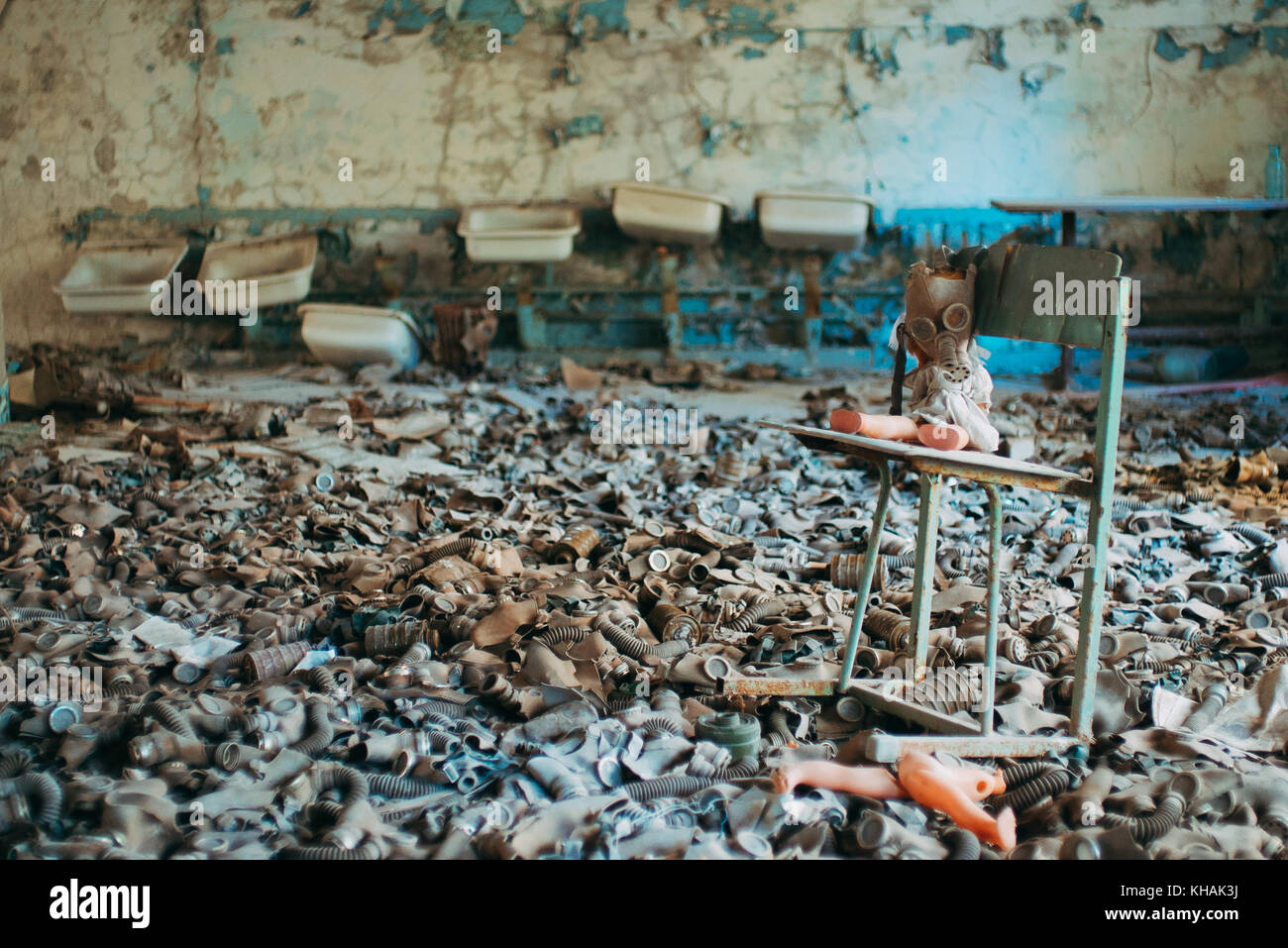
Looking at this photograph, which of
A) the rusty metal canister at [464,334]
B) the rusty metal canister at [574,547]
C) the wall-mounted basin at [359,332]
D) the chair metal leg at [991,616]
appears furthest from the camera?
the wall-mounted basin at [359,332]

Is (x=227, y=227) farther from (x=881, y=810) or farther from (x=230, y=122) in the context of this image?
(x=881, y=810)

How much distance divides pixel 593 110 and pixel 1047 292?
27.2 ft

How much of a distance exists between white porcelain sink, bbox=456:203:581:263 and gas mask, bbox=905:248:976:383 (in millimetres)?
6980

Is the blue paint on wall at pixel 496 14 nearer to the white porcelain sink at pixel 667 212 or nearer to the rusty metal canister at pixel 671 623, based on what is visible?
→ the white porcelain sink at pixel 667 212

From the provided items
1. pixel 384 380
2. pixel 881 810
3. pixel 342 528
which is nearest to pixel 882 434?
pixel 881 810

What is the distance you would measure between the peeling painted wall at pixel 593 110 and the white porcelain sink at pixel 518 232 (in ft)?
0.84

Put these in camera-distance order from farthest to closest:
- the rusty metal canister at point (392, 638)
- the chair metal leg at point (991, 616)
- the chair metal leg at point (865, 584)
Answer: the rusty metal canister at point (392, 638)
the chair metal leg at point (865, 584)
the chair metal leg at point (991, 616)

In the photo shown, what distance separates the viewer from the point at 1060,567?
12.6 feet

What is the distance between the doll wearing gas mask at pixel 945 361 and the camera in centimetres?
243

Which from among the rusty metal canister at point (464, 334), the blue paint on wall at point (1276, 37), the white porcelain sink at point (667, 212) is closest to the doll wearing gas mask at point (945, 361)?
the rusty metal canister at point (464, 334)

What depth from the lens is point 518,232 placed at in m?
9.14

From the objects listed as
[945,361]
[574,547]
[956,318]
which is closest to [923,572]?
[945,361]

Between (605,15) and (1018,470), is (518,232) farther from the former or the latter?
(1018,470)

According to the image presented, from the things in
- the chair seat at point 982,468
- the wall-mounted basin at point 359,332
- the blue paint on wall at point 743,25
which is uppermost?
the blue paint on wall at point 743,25
